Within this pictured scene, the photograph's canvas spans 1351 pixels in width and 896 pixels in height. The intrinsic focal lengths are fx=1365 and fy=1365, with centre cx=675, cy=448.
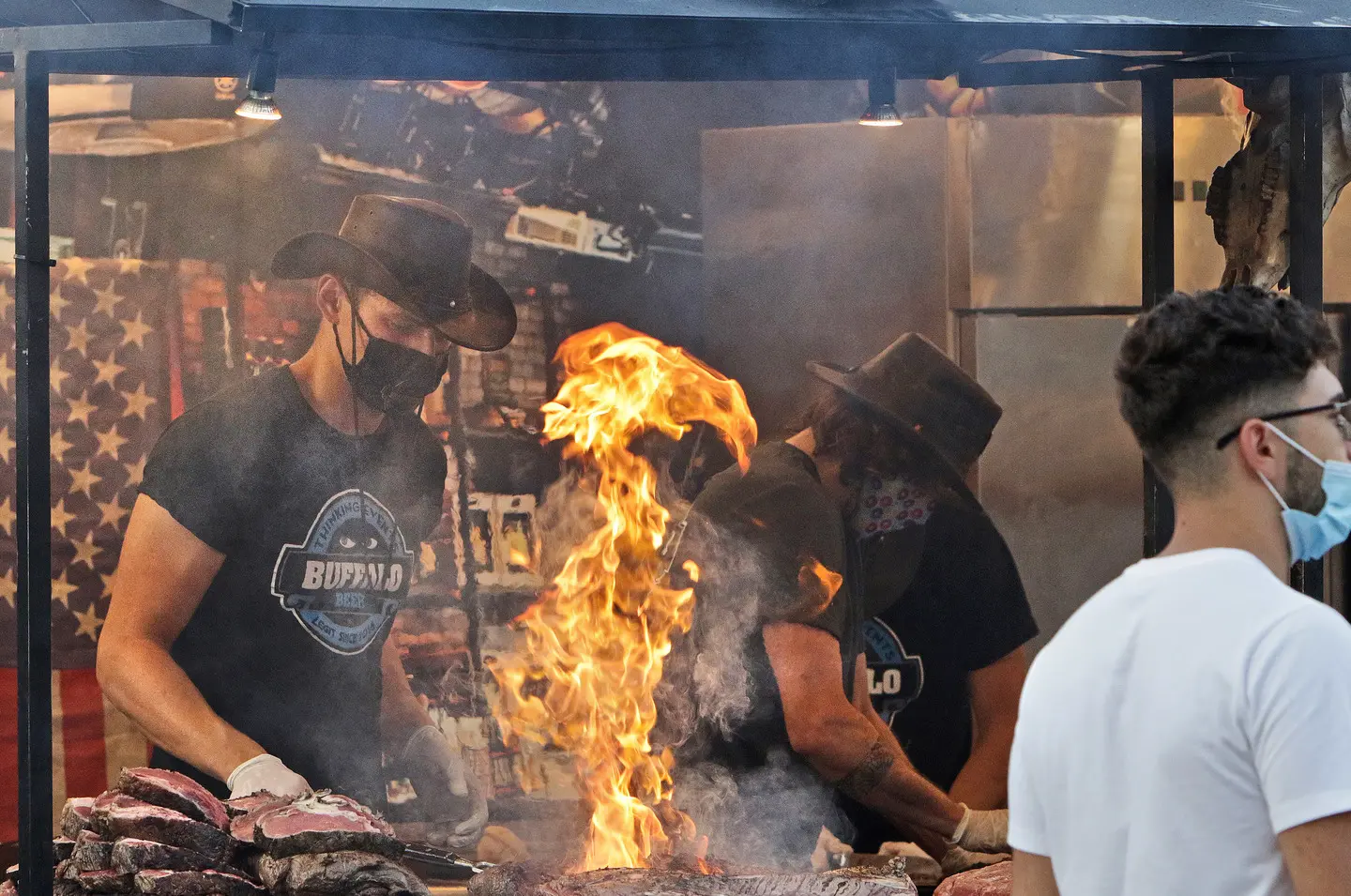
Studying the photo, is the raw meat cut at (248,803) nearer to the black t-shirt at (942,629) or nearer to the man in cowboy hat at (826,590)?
the man in cowboy hat at (826,590)

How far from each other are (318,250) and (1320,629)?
441 cm

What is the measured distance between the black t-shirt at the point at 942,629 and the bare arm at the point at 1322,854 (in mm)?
4213

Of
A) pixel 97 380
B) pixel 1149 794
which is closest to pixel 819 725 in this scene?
pixel 97 380

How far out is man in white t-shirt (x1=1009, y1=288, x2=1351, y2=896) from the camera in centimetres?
158

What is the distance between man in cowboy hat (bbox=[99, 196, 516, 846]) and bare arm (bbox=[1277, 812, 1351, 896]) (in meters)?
4.21

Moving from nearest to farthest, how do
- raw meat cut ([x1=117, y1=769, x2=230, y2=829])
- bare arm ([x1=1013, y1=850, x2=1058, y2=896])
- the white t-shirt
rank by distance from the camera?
the white t-shirt → bare arm ([x1=1013, y1=850, x2=1058, y2=896]) → raw meat cut ([x1=117, y1=769, x2=230, y2=829])

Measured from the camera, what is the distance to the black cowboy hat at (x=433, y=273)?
5410 mm

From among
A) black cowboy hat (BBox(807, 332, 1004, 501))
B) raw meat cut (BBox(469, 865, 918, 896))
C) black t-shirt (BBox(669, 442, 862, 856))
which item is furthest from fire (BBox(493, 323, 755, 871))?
raw meat cut (BBox(469, 865, 918, 896))

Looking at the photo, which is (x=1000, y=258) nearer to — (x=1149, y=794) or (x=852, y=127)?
(x=852, y=127)

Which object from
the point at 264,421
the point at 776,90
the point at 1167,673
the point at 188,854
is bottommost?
the point at 188,854

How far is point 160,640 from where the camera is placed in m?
5.21

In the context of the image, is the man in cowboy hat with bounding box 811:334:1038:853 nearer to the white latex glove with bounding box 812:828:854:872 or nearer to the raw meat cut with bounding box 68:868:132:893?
the white latex glove with bounding box 812:828:854:872

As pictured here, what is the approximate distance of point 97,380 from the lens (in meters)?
5.12

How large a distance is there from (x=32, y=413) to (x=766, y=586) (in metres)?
2.98
